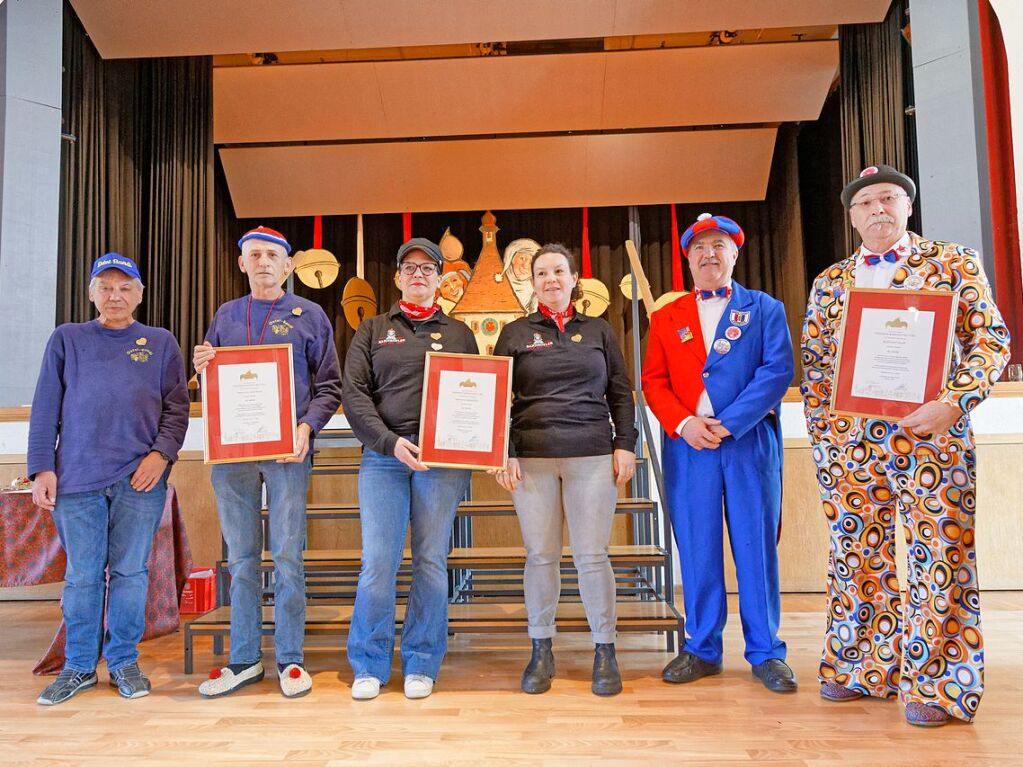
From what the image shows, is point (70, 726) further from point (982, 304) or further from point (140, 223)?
point (140, 223)

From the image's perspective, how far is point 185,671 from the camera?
2.87 m

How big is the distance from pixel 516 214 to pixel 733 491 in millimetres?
5329

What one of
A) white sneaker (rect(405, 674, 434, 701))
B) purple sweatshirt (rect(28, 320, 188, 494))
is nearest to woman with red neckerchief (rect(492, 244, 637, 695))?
white sneaker (rect(405, 674, 434, 701))

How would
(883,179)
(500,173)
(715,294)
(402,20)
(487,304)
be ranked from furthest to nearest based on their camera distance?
(500,173)
(487,304)
(402,20)
(715,294)
(883,179)

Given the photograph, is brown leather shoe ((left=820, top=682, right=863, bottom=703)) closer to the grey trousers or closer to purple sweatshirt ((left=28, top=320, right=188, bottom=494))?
the grey trousers

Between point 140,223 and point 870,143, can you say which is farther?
point 140,223

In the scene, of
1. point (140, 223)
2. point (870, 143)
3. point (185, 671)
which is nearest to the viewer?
point (185, 671)

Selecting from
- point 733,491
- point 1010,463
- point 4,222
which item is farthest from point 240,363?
point 1010,463

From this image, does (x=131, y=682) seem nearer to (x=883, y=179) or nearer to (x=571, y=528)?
(x=571, y=528)

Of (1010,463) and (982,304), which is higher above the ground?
(982,304)

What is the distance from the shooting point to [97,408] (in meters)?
2.56

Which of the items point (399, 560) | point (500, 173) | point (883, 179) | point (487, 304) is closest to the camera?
point (883, 179)

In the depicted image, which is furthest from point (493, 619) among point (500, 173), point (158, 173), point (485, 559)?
point (158, 173)

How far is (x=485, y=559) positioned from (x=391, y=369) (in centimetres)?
94
